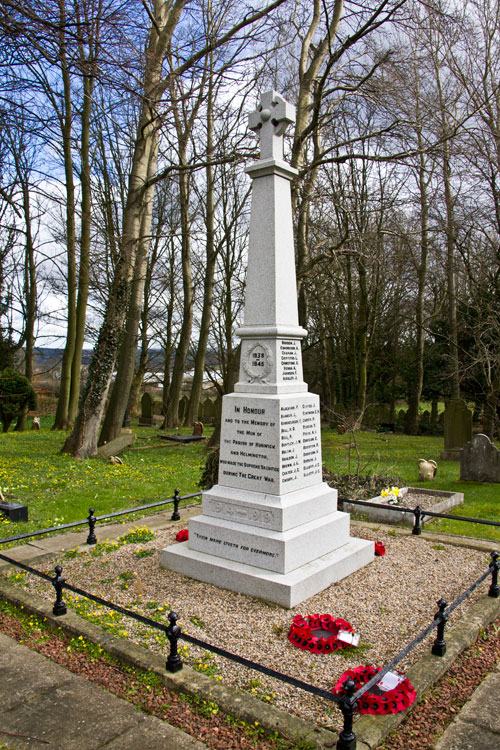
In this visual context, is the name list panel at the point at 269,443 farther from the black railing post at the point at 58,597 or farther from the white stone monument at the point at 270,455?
the black railing post at the point at 58,597

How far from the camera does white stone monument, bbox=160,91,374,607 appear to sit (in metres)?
5.39

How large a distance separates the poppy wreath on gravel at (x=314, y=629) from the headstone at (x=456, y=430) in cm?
1188

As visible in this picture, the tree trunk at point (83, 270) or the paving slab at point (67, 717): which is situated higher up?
the tree trunk at point (83, 270)

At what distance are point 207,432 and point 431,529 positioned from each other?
1493 cm

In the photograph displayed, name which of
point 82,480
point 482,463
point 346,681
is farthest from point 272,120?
point 482,463

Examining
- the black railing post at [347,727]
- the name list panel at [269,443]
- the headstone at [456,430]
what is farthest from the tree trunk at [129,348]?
the black railing post at [347,727]

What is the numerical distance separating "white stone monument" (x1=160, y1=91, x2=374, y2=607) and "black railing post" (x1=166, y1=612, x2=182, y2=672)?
1472mm

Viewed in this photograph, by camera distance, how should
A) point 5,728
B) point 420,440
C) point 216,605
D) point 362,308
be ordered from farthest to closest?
1. point 362,308
2. point 420,440
3. point 216,605
4. point 5,728

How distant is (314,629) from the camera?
4.42 meters

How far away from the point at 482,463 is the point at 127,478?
746cm

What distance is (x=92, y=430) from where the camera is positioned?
13773 millimetres

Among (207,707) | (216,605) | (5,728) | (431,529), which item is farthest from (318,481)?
(5,728)

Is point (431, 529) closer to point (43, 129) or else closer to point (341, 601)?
point (341, 601)

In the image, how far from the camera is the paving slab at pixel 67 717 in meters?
3.19
